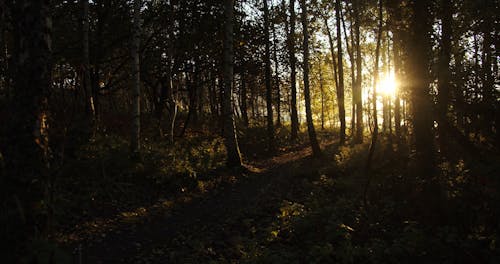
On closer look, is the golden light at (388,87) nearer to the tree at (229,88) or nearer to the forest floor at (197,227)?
the tree at (229,88)

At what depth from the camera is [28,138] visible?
4.50m

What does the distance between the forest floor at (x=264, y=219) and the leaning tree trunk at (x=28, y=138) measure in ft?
3.03

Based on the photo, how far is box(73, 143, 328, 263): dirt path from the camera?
612cm

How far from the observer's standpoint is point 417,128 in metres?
7.82

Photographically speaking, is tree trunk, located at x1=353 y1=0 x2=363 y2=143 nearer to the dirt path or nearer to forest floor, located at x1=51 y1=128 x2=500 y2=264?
forest floor, located at x1=51 y1=128 x2=500 y2=264

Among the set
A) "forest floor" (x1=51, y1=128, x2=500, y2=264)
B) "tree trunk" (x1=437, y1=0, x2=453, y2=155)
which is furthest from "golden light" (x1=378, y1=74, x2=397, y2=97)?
"forest floor" (x1=51, y1=128, x2=500, y2=264)

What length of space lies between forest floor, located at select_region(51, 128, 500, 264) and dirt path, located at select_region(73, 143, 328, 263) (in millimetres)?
27

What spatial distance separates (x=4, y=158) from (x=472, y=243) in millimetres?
8111

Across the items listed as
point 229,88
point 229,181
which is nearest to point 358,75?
point 229,88

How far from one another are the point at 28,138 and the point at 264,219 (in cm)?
569

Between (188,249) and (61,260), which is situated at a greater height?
(61,260)

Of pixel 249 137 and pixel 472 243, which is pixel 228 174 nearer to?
pixel 472 243

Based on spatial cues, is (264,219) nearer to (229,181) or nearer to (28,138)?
(229,181)

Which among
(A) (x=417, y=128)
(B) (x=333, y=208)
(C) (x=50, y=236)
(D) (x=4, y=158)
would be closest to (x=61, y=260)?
(C) (x=50, y=236)
